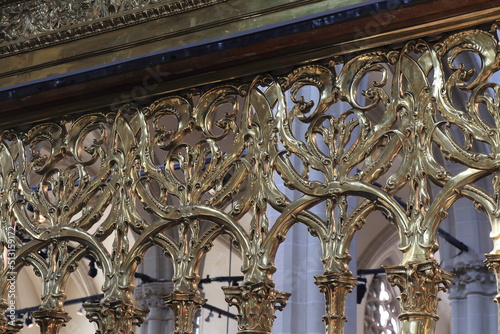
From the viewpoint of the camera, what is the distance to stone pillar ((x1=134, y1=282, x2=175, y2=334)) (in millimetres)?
16130

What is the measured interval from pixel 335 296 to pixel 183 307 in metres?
0.67

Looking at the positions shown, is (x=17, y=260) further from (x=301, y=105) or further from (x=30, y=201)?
(x=301, y=105)

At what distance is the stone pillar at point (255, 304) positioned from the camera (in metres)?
3.71

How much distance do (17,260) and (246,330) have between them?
1252mm

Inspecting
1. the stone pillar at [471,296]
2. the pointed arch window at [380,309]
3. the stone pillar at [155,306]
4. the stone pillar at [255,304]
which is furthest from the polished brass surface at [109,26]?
the pointed arch window at [380,309]

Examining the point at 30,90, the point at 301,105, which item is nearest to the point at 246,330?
the point at 301,105

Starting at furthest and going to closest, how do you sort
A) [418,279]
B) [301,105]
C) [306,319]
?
1. [306,319]
2. [301,105]
3. [418,279]

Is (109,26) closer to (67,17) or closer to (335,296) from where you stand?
(67,17)

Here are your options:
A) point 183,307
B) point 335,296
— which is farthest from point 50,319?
point 335,296

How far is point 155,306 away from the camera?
16250mm

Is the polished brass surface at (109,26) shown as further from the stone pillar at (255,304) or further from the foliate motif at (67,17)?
the stone pillar at (255,304)

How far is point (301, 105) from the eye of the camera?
3938 millimetres

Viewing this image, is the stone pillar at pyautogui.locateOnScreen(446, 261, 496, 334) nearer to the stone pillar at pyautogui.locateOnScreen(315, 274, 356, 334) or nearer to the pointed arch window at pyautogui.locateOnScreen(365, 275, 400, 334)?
the pointed arch window at pyautogui.locateOnScreen(365, 275, 400, 334)

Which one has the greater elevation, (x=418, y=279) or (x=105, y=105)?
(x=105, y=105)
